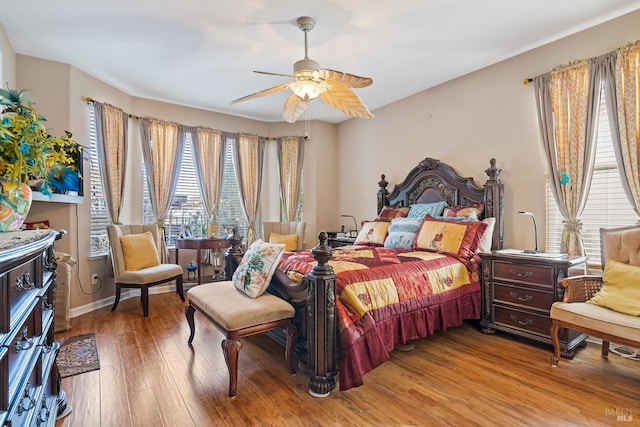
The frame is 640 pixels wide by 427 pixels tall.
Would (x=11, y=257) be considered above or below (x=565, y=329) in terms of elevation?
above

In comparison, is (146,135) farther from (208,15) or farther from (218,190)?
(208,15)

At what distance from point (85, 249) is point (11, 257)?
11.8ft

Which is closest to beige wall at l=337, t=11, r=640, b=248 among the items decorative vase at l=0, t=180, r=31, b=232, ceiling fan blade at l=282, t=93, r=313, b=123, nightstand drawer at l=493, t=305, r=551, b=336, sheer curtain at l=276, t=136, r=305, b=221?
nightstand drawer at l=493, t=305, r=551, b=336

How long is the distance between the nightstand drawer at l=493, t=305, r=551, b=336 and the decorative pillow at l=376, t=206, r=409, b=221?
1609mm

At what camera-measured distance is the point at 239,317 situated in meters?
2.18

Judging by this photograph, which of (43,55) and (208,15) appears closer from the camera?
(208,15)

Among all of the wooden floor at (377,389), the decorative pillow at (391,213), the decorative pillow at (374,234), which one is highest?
the decorative pillow at (391,213)

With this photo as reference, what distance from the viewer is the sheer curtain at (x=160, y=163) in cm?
474

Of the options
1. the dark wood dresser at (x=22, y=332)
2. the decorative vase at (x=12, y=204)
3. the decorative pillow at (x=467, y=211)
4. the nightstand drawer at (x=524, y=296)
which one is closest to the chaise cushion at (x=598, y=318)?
the nightstand drawer at (x=524, y=296)

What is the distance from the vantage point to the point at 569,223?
302 centimetres

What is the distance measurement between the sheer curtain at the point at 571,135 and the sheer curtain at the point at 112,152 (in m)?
4.93

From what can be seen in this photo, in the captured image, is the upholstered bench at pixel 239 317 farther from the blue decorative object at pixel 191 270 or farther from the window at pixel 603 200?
the window at pixel 603 200

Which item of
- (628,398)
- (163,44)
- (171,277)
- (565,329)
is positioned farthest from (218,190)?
(628,398)

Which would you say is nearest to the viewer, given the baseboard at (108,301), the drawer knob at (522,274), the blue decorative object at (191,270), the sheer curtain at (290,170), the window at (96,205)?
the drawer knob at (522,274)
